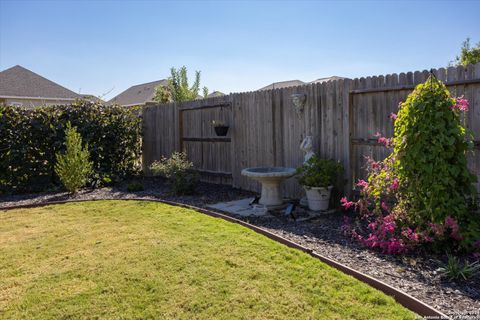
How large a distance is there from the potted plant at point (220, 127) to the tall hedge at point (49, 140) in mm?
2997

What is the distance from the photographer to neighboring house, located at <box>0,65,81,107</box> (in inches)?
706

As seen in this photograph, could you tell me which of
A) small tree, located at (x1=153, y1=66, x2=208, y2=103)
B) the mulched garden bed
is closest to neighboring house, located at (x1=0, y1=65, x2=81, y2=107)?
small tree, located at (x1=153, y1=66, x2=208, y2=103)

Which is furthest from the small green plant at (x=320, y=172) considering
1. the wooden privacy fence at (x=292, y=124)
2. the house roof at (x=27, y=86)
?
the house roof at (x=27, y=86)

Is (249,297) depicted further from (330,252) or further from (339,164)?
(339,164)

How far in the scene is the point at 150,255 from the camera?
3.76m

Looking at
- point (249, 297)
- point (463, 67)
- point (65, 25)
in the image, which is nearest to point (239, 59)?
point (65, 25)

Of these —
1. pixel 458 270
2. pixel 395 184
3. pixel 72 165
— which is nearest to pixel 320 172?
pixel 395 184

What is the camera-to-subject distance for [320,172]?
549 centimetres

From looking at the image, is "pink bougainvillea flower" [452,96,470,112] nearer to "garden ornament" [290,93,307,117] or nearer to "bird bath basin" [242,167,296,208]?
"bird bath basin" [242,167,296,208]

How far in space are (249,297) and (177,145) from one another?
7.21 metres

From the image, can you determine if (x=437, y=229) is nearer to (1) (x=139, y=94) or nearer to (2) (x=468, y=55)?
(2) (x=468, y=55)

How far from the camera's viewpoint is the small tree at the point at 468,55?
58.4 ft

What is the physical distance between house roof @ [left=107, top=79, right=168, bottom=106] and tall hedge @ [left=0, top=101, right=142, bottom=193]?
583 inches

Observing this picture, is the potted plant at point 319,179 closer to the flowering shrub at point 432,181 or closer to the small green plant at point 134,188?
the flowering shrub at point 432,181
